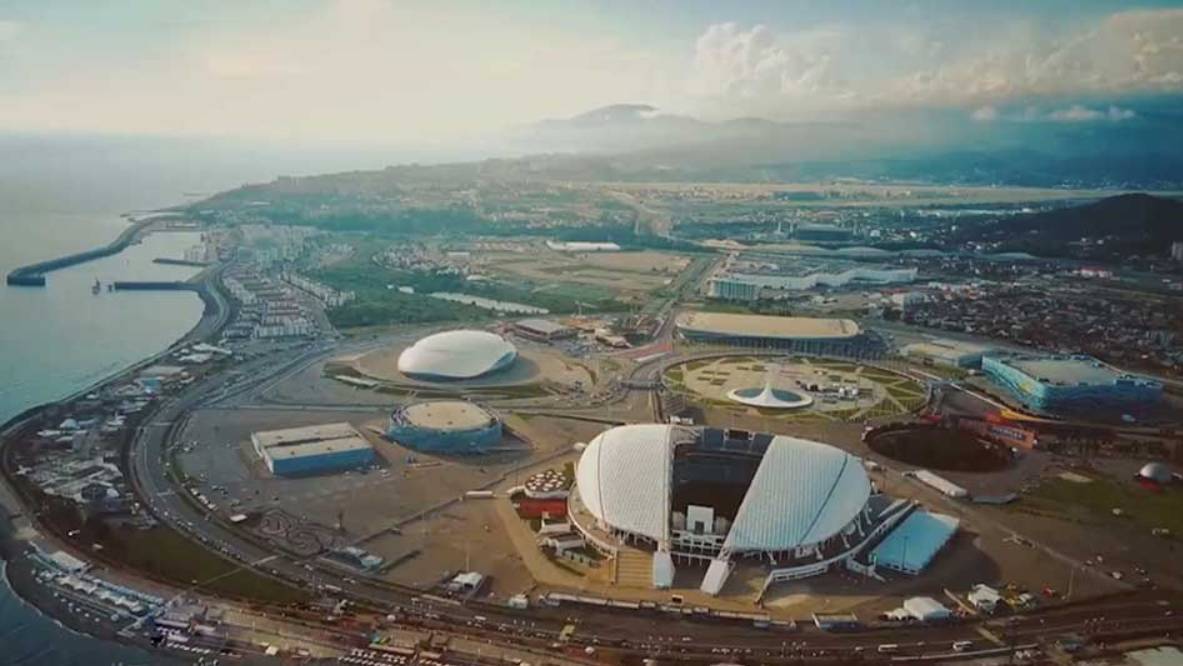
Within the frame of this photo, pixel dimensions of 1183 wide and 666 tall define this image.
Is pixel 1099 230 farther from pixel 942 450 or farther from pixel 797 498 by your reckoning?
pixel 797 498

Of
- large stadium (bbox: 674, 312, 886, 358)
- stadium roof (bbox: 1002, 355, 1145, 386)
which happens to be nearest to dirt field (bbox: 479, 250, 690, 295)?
large stadium (bbox: 674, 312, 886, 358)

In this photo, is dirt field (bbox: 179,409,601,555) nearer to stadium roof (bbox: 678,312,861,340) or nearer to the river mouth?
the river mouth

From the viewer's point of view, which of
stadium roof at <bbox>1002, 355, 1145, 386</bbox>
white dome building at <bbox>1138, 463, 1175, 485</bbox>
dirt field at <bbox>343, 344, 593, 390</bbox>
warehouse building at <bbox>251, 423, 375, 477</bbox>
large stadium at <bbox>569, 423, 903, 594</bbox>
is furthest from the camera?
dirt field at <bbox>343, 344, 593, 390</bbox>

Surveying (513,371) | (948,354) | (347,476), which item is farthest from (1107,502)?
(513,371)

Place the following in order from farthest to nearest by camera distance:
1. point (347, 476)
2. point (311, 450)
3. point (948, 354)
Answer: point (948, 354), point (311, 450), point (347, 476)

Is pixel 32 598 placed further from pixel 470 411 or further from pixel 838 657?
pixel 838 657
